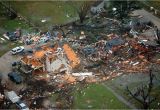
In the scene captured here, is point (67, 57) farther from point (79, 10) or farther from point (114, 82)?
point (79, 10)

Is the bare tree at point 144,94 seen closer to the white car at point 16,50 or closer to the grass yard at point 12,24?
the white car at point 16,50

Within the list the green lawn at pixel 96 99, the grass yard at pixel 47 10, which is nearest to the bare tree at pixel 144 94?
the green lawn at pixel 96 99

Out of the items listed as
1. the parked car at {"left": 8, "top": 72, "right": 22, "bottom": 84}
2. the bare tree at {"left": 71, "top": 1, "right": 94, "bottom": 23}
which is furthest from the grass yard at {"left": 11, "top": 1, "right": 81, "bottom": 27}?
the parked car at {"left": 8, "top": 72, "right": 22, "bottom": 84}

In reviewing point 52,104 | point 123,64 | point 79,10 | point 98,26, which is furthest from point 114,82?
point 79,10

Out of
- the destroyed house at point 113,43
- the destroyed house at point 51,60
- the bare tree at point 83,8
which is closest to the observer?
the destroyed house at point 51,60

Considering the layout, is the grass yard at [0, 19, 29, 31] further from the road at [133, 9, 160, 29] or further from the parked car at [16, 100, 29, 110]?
the parked car at [16, 100, 29, 110]

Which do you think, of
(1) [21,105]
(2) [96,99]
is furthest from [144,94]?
(1) [21,105]
